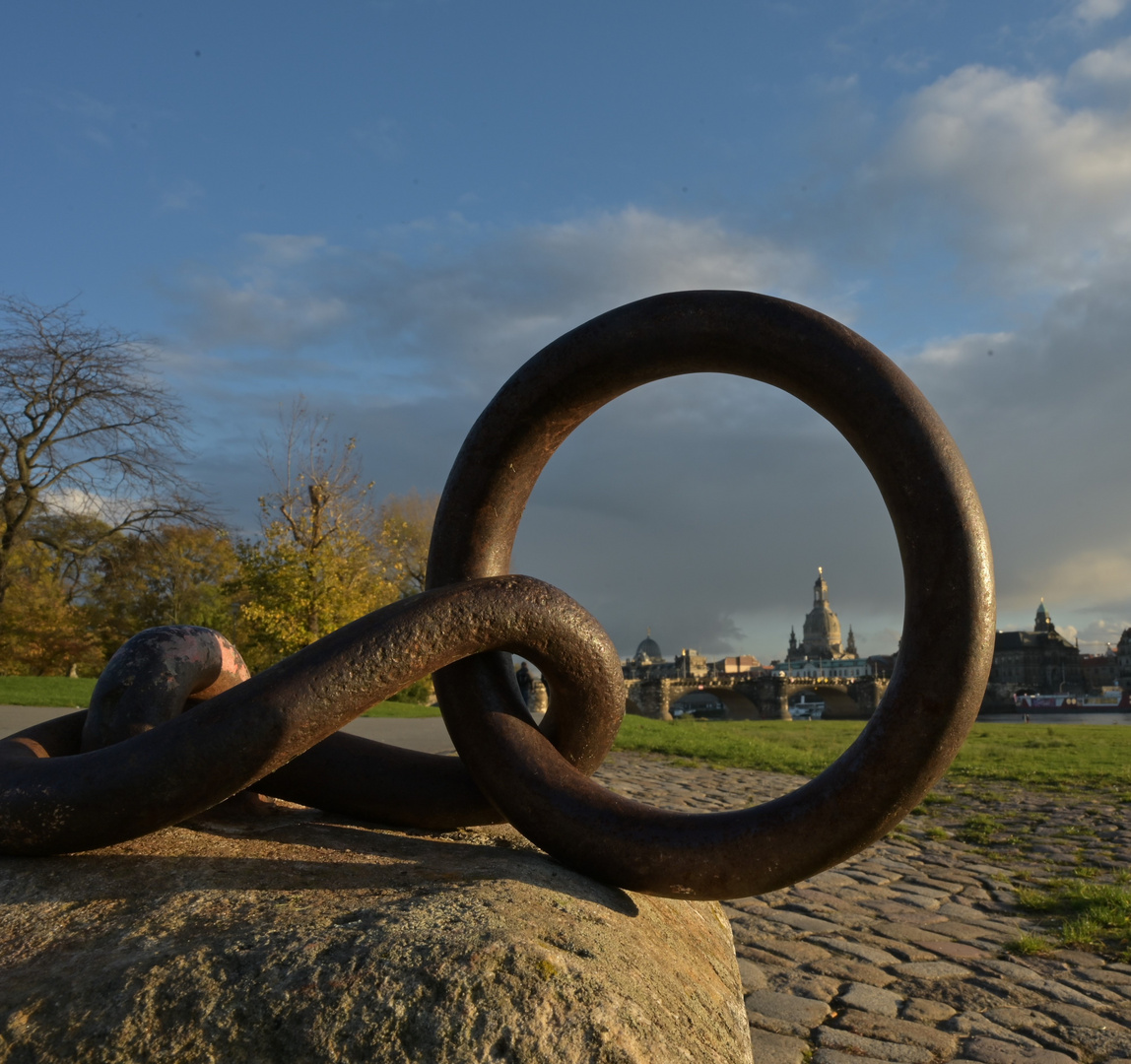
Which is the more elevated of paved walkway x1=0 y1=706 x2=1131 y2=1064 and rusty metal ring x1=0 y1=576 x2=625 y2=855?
rusty metal ring x1=0 y1=576 x2=625 y2=855

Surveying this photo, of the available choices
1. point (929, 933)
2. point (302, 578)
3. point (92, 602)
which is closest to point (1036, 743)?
point (929, 933)

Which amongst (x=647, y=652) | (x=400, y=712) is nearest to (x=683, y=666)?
(x=647, y=652)

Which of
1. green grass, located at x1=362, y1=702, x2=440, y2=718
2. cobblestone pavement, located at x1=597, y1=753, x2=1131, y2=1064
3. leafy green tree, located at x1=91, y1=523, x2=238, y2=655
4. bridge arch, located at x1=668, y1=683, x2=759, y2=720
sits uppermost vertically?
leafy green tree, located at x1=91, y1=523, x2=238, y2=655

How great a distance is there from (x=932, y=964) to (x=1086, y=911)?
1.40 metres

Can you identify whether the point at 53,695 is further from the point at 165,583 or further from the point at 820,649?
the point at 820,649

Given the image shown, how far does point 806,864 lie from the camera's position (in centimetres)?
242

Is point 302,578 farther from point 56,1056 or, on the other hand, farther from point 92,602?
point 56,1056

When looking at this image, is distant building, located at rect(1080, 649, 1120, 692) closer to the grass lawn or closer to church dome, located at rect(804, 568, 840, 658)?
church dome, located at rect(804, 568, 840, 658)

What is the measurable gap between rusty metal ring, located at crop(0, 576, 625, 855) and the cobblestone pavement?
58.6 inches

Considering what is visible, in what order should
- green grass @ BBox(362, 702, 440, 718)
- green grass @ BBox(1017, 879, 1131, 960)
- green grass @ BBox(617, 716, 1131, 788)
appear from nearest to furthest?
green grass @ BBox(1017, 879, 1131, 960)
green grass @ BBox(617, 716, 1131, 788)
green grass @ BBox(362, 702, 440, 718)

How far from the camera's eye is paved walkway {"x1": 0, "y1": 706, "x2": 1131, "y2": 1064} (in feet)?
10.7

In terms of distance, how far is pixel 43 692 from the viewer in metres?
18.0

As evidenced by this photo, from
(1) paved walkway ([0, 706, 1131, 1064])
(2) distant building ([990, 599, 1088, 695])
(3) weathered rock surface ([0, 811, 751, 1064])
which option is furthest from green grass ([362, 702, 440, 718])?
(2) distant building ([990, 599, 1088, 695])

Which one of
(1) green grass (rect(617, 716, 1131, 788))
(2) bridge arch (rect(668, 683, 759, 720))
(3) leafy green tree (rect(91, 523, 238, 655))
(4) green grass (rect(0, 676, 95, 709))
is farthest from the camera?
(2) bridge arch (rect(668, 683, 759, 720))
